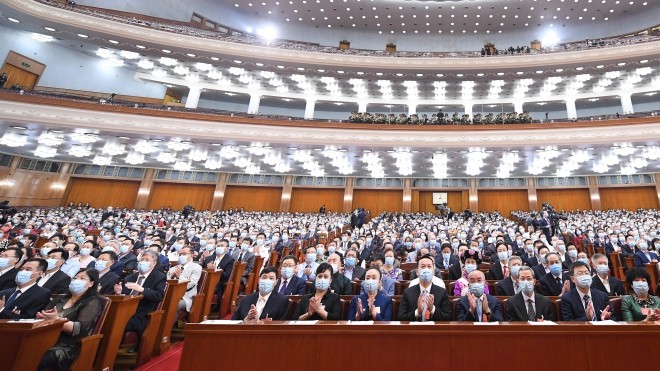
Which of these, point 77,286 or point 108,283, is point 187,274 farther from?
point 77,286

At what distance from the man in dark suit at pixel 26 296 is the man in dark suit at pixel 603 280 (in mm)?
5312

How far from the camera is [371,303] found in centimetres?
264

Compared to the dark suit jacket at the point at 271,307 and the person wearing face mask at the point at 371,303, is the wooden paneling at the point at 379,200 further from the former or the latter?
the dark suit jacket at the point at 271,307

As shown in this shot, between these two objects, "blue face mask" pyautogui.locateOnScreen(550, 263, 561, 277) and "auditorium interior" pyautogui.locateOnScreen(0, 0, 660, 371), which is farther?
"blue face mask" pyautogui.locateOnScreen(550, 263, 561, 277)

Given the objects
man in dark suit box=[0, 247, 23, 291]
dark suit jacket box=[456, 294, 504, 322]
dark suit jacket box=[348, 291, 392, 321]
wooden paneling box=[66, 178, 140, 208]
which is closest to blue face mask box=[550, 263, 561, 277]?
dark suit jacket box=[456, 294, 504, 322]

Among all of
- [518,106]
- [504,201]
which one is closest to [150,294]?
[504,201]

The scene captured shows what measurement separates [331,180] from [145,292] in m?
17.1

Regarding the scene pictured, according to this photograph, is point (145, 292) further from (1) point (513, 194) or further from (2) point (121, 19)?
(1) point (513, 194)

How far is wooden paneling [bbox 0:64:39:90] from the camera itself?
1390 centimetres

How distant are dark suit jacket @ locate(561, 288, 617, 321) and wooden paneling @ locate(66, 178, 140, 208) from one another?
813 inches

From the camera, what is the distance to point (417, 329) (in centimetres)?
175

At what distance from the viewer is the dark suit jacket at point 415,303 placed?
253 centimetres

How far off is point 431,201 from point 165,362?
60.1 ft

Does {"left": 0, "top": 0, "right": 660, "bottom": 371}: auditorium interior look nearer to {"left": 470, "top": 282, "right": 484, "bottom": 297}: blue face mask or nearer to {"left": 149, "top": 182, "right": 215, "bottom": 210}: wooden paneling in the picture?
{"left": 470, "top": 282, "right": 484, "bottom": 297}: blue face mask
